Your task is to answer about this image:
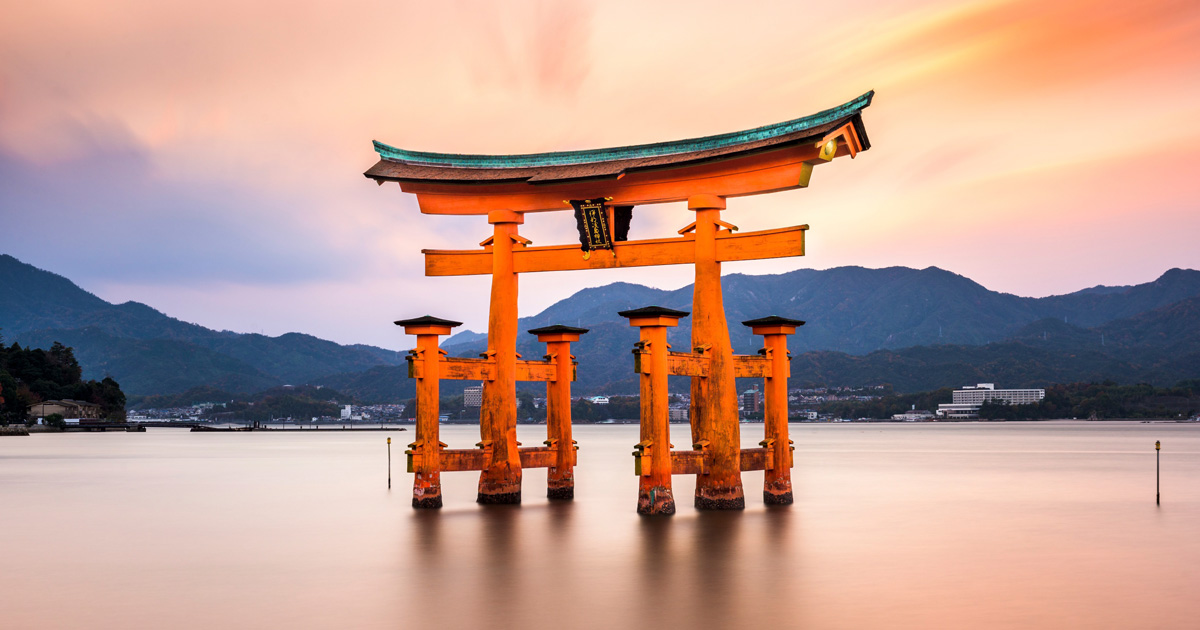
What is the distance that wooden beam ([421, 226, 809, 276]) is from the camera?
18.4 meters

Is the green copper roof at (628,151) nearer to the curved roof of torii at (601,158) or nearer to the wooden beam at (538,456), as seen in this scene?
the curved roof of torii at (601,158)

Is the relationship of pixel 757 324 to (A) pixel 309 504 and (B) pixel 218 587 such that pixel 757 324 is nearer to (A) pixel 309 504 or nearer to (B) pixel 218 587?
(B) pixel 218 587

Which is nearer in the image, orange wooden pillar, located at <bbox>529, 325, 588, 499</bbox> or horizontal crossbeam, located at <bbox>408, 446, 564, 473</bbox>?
horizontal crossbeam, located at <bbox>408, 446, 564, 473</bbox>

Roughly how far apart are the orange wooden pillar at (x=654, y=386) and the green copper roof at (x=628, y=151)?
11.5 feet

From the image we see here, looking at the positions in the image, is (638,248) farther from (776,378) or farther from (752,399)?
(752,399)

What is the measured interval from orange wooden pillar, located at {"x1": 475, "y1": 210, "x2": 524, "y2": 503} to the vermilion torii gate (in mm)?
27

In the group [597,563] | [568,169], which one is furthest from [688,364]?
[568,169]

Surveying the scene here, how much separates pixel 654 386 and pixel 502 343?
4.14 meters

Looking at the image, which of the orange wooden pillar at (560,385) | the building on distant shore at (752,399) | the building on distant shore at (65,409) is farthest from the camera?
the building on distant shore at (65,409)

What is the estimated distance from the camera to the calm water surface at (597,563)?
12617 millimetres

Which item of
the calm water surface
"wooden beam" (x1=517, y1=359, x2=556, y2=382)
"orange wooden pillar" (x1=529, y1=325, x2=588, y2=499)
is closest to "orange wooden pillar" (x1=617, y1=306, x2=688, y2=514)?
the calm water surface

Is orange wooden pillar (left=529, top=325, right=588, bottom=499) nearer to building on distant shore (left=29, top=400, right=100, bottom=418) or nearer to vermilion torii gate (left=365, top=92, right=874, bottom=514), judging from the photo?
vermilion torii gate (left=365, top=92, right=874, bottom=514)

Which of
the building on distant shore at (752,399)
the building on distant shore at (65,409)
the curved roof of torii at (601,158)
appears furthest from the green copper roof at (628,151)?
the building on distant shore at (65,409)

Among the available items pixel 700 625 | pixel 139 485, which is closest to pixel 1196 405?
pixel 139 485
